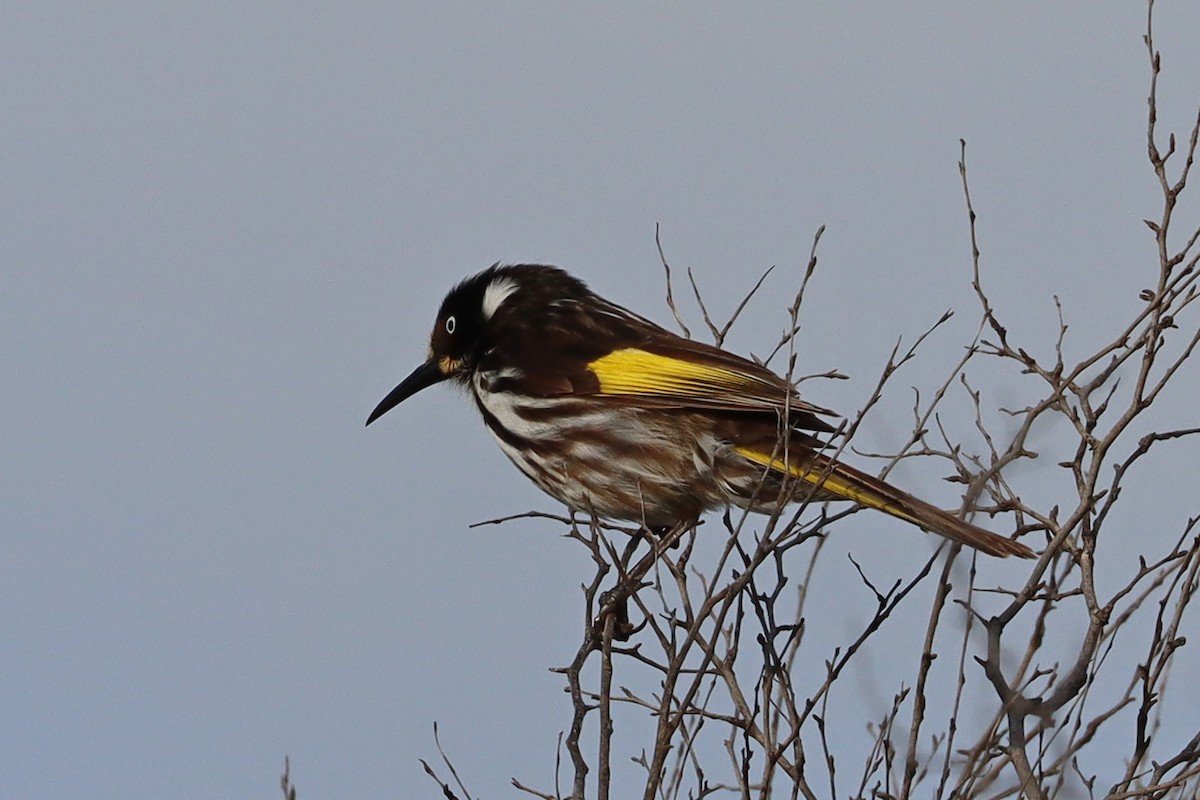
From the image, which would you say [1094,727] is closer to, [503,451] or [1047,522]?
[1047,522]

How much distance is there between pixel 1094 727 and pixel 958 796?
0.49m

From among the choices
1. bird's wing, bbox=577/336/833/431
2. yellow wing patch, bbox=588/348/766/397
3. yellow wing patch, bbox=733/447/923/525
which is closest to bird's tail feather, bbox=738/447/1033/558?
yellow wing patch, bbox=733/447/923/525

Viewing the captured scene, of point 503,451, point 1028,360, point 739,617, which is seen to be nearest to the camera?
point 739,617

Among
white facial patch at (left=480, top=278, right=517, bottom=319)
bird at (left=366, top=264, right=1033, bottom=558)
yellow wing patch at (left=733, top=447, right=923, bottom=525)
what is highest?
white facial patch at (left=480, top=278, right=517, bottom=319)

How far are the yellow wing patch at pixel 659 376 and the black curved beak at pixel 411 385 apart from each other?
3.66ft

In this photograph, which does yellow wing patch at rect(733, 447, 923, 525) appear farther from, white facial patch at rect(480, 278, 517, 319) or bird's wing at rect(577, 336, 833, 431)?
white facial patch at rect(480, 278, 517, 319)

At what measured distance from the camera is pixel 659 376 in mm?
6852

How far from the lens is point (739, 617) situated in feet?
17.8

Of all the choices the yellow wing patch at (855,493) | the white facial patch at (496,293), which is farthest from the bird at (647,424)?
the white facial patch at (496,293)

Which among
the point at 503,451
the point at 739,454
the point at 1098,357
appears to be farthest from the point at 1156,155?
the point at 503,451

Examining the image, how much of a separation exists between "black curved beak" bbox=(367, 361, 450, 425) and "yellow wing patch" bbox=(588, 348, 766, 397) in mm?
1116

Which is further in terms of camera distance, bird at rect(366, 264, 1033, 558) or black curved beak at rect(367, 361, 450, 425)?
black curved beak at rect(367, 361, 450, 425)

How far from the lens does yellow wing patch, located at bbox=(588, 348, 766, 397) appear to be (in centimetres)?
670

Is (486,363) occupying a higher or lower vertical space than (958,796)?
higher
